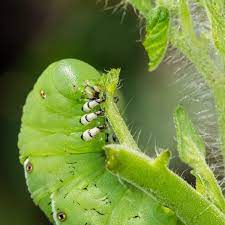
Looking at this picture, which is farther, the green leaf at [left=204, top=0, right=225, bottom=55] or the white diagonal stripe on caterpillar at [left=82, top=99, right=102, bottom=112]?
the white diagonal stripe on caterpillar at [left=82, top=99, right=102, bottom=112]

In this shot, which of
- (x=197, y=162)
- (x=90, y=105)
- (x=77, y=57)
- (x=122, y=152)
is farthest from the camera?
(x=77, y=57)

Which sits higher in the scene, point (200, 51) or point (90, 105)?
Result: point (200, 51)

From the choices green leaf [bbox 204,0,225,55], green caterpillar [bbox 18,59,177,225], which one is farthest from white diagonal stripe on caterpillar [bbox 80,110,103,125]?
green leaf [bbox 204,0,225,55]

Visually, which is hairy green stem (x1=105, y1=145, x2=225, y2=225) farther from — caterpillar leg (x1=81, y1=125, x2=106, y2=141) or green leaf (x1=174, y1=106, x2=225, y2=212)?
caterpillar leg (x1=81, y1=125, x2=106, y2=141)

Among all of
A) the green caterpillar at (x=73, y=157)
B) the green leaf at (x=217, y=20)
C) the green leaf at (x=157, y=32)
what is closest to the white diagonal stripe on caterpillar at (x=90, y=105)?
the green caterpillar at (x=73, y=157)

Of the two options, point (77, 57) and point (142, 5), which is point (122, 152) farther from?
point (77, 57)

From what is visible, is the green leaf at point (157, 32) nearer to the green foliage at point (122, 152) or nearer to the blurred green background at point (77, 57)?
the green foliage at point (122, 152)

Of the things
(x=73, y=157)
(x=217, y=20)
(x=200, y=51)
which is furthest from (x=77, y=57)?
(x=217, y=20)
